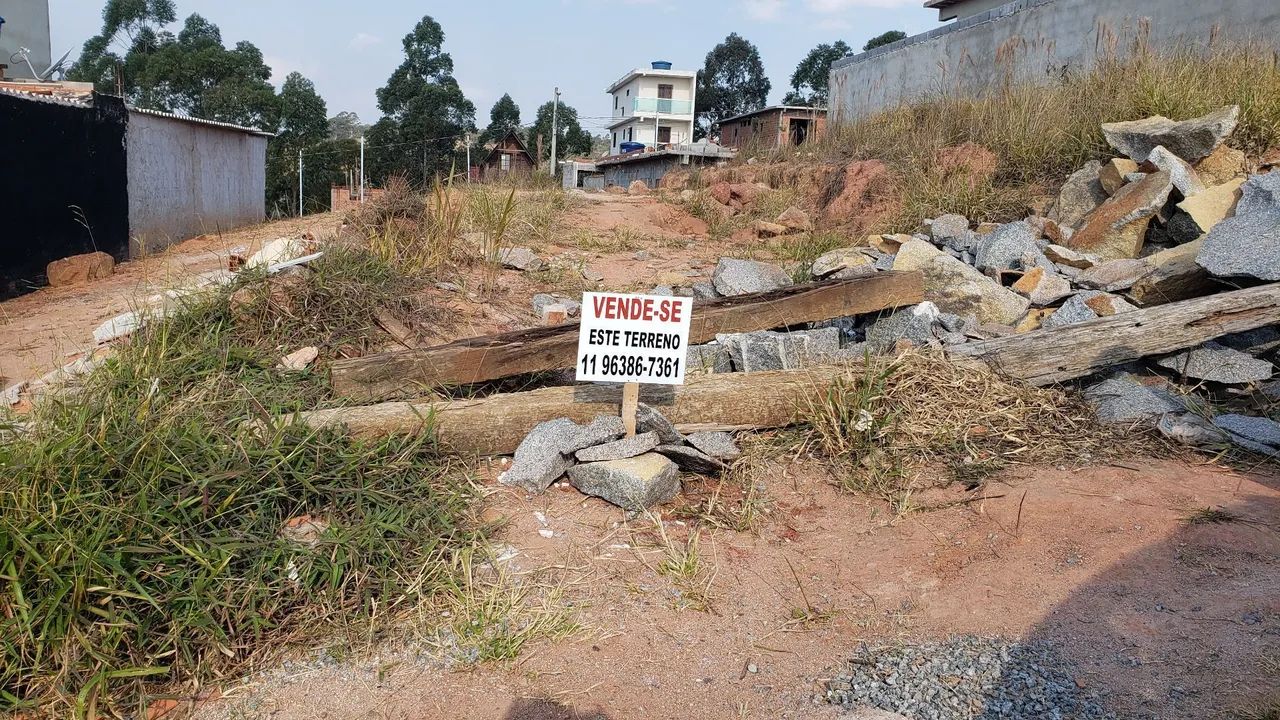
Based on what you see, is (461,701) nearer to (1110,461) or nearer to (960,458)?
(960,458)

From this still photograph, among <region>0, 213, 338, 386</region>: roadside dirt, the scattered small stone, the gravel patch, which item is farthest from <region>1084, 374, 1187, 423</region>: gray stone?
<region>0, 213, 338, 386</region>: roadside dirt

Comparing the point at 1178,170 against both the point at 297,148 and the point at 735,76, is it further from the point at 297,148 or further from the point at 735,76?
the point at 735,76

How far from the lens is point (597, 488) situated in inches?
143

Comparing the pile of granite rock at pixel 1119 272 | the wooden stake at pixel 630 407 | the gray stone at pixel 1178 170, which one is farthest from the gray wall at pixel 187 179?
the gray stone at pixel 1178 170

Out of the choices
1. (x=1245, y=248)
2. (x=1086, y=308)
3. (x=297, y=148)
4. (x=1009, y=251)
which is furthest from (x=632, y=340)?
(x=297, y=148)

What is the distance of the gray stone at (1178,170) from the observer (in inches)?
240

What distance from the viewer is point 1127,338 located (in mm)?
4227

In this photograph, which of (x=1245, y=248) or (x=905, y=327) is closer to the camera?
(x=1245, y=248)

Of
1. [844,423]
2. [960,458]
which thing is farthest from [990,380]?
[844,423]

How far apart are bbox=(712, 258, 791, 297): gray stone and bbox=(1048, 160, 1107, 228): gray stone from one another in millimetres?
2656

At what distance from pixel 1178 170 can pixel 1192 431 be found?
339cm

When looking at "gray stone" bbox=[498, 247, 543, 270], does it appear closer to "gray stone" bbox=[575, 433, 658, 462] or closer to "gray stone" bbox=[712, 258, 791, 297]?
"gray stone" bbox=[712, 258, 791, 297]

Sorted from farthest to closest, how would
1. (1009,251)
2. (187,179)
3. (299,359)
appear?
1. (187,179)
2. (1009,251)
3. (299,359)

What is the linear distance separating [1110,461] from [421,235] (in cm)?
501
